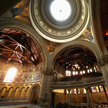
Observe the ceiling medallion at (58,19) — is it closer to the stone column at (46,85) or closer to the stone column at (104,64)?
the stone column at (104,64)

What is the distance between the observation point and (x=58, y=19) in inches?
518

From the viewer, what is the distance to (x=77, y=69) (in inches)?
768

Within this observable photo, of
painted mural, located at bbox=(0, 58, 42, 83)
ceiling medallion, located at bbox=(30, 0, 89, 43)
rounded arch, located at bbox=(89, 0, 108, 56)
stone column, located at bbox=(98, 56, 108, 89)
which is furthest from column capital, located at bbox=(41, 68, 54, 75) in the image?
rounded arch, located at bbox=(89, 0, 108, 56)

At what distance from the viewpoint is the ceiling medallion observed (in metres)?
10.4

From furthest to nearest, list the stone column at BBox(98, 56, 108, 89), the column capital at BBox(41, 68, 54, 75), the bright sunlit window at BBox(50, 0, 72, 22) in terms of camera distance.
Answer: the bright sunlit window at BBox(50, 0, 72, 22) → the column capital at BBox(41, 68, 54, 75) → the stone column at BBox(98, 56, 108, 89)

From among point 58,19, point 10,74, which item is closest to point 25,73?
point 10,74

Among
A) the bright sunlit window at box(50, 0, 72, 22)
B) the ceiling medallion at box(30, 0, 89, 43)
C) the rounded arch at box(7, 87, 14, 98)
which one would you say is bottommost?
the rounded arch at box(7, 87, 14, 98)

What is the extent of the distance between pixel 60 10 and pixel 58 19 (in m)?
2.44

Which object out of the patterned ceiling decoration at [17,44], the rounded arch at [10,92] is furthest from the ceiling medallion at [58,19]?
the rounded arch at [10,92]

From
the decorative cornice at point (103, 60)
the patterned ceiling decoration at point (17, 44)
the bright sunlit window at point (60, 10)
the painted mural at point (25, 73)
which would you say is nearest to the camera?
the decorative cornice at point (103, 60)

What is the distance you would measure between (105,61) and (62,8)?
12718mm

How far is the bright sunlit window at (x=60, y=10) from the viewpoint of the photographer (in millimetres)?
13031

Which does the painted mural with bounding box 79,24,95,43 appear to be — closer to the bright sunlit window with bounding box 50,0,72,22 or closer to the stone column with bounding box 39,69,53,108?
the bright sunlit window with bounding box 50,0,72,22

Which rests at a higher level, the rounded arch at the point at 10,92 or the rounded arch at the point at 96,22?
the rounded arch at the point at 96,22
